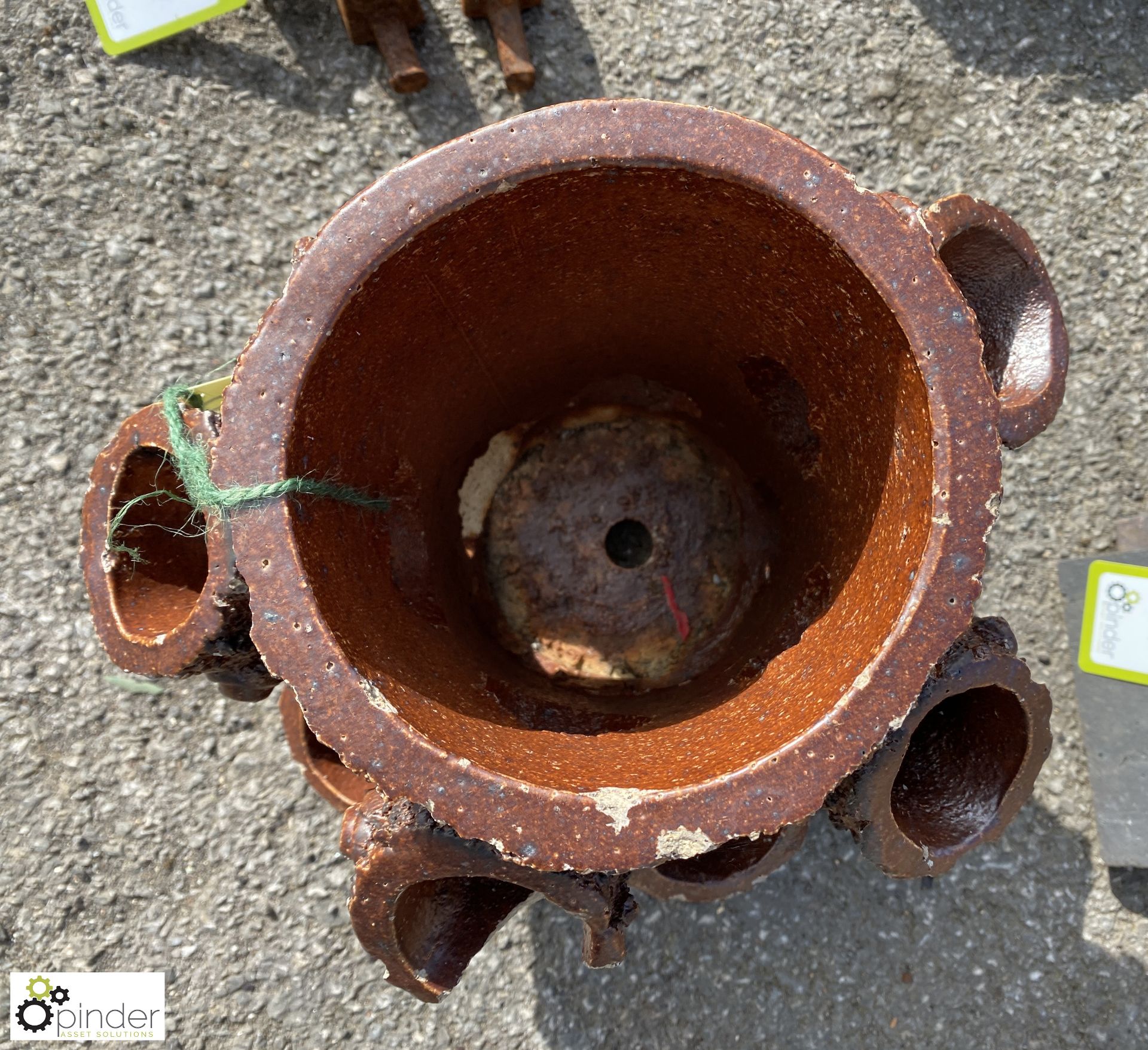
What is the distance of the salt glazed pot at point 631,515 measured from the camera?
0.91 meters

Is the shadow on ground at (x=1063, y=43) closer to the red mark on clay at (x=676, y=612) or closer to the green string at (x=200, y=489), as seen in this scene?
the red mark on clay at (x=676, y=612)

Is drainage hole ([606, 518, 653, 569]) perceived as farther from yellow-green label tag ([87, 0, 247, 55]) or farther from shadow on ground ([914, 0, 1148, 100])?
yellow-green label tag ([87, 0, 247, 55])

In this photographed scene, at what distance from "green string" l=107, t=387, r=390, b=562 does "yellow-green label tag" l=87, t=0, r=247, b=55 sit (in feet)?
3.50

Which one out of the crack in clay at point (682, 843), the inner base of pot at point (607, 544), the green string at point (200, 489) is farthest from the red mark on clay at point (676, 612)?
the crack in clay at point (682, 843)

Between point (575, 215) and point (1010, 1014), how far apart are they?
5.98ft

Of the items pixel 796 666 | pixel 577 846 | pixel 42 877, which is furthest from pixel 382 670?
pixel 42 877

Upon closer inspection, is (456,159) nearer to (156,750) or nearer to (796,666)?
(796,666)

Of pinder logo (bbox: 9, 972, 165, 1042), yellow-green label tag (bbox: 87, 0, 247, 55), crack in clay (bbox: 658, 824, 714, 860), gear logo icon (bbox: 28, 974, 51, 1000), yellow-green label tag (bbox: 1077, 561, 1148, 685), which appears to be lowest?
yellow-green label tag (bbox: 1077, 561, 1148, 685)

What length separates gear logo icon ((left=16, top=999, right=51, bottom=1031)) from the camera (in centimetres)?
178

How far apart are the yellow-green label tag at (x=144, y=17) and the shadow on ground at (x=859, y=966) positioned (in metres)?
2.02

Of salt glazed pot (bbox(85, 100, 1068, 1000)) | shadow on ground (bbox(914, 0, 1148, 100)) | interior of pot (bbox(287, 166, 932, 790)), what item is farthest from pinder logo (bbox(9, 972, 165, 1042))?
shadow on ground (bbox(914, 0, 1148, 100))

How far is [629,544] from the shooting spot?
172cm

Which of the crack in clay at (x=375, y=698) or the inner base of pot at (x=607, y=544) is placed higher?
the crack in clay at (x=375, y=698)

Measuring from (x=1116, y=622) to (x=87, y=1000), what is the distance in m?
2.36
